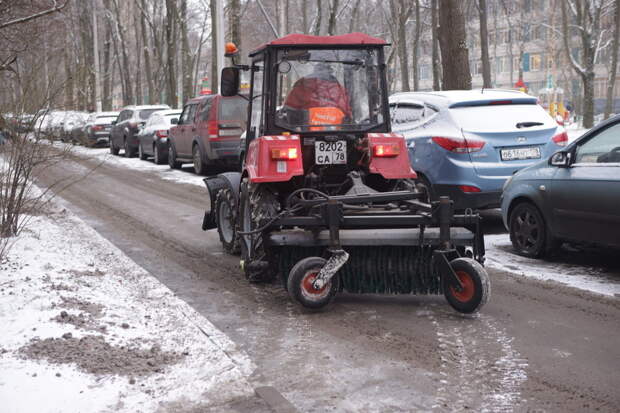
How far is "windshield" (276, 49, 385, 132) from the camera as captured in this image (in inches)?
288

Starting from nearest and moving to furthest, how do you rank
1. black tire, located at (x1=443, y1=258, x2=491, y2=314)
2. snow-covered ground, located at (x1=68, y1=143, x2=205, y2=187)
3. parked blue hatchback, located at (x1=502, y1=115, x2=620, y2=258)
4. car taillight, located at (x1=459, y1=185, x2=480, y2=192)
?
1. black tire, located at (x1=443, y1=258, x2=491, y2=314)
2. parked blue hatchback, located at (x1=502, y1=115, x2=620, y2=258)
3. car taillight, located at (x1=459, y1=185, x2=480, y2=192)
4. snow-covered ground, located at (x1=68, y1=143, x2=205, y2=187)

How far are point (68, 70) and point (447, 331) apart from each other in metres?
5.45

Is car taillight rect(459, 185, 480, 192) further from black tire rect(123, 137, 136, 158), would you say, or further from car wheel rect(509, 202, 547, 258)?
black tire rect(123, 137, 136, 158)

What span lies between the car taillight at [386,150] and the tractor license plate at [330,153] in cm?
31

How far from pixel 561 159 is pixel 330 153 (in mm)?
2497

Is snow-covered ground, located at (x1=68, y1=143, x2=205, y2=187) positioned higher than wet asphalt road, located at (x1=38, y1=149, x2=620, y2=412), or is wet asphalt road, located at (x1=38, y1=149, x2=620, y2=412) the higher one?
snow-covered ground, located at (x1=68, y1=143, x2=205, y2=187)

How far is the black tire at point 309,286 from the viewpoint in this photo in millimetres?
6301

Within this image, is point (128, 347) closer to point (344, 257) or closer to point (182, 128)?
point (344, 257)

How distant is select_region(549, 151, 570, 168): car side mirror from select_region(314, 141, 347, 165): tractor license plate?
2327 millimetres

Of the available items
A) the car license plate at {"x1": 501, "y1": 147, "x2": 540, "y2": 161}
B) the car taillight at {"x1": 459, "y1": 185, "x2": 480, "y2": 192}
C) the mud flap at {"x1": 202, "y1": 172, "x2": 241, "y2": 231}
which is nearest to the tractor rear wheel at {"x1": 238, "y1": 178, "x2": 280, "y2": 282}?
the mud flap at {"x1": 202, "y1": 172, "x2": 241, "y2": 231}

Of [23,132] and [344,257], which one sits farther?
[23,132]

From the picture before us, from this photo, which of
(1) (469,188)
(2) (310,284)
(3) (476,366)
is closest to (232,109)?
(1) (469,188)

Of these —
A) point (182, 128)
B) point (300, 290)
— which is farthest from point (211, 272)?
point (182, 128)

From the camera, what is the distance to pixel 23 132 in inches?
319
